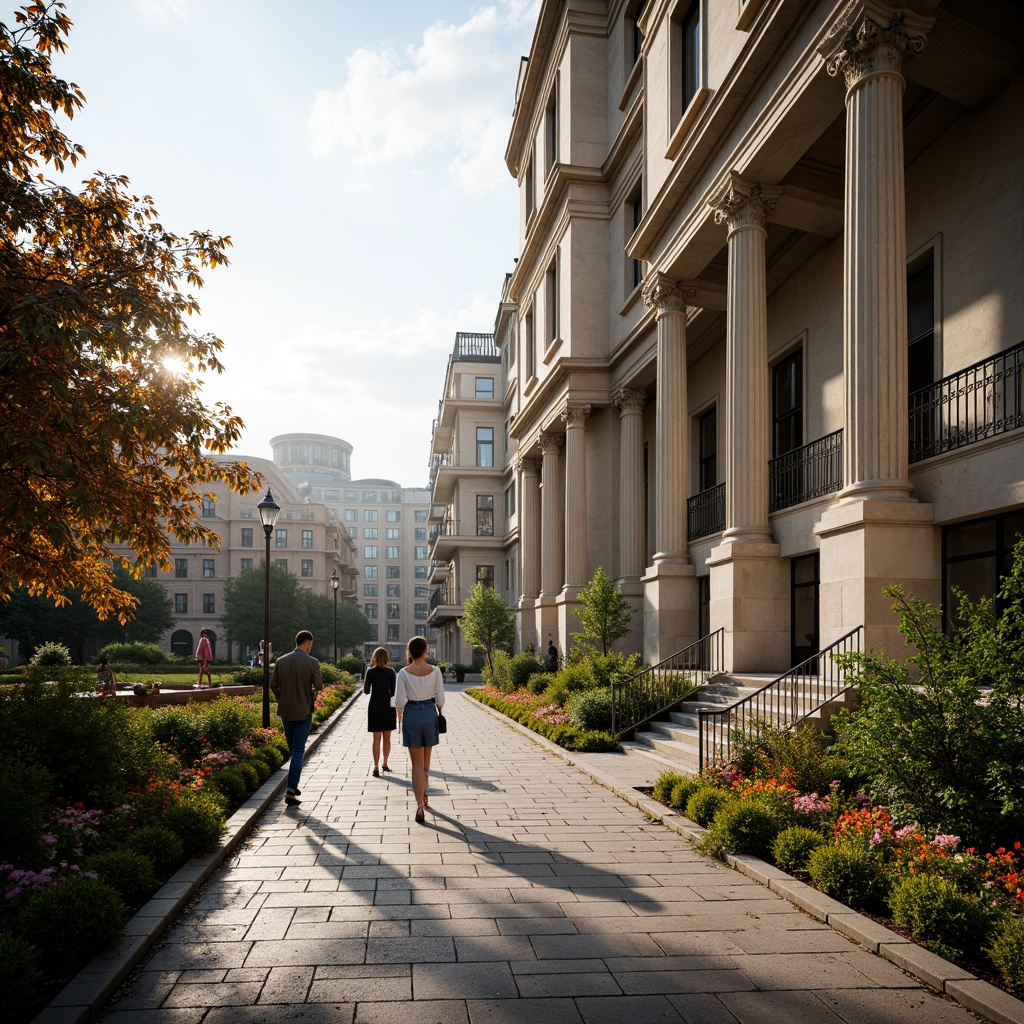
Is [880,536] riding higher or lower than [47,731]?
higher

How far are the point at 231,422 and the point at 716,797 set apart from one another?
6.80 metres

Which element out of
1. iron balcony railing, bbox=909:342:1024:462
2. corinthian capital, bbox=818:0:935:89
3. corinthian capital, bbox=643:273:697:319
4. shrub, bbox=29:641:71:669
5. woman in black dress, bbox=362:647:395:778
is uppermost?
corinthian capital, bbox=818:0:935:89

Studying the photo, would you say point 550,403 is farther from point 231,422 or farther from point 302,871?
point 302,871

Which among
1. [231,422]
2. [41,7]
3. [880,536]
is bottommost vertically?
[880,536]

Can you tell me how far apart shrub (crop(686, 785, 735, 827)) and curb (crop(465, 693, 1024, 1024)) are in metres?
0.12

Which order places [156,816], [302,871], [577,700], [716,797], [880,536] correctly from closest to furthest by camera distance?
[302,871] → [156,816] → [716,797] → [880,536] → [577,700]

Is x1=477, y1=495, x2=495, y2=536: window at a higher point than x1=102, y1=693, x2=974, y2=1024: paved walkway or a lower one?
higher

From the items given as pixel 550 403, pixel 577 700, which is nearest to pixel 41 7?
pixel 577 700

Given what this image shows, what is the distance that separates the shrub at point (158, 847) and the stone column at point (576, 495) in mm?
20117

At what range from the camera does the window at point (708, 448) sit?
22969mm

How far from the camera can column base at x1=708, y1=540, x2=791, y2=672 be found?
15328mm

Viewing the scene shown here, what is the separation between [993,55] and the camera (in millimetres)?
11805

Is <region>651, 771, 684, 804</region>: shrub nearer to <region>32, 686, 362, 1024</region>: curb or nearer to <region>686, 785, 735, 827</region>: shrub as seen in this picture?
<region>686, 785, 735, 827</region>: shrub

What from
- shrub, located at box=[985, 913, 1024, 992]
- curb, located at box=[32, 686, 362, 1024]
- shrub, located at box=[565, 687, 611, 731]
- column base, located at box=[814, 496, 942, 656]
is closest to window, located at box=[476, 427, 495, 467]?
shrub, located at box=[565, 687, 611, 731]
